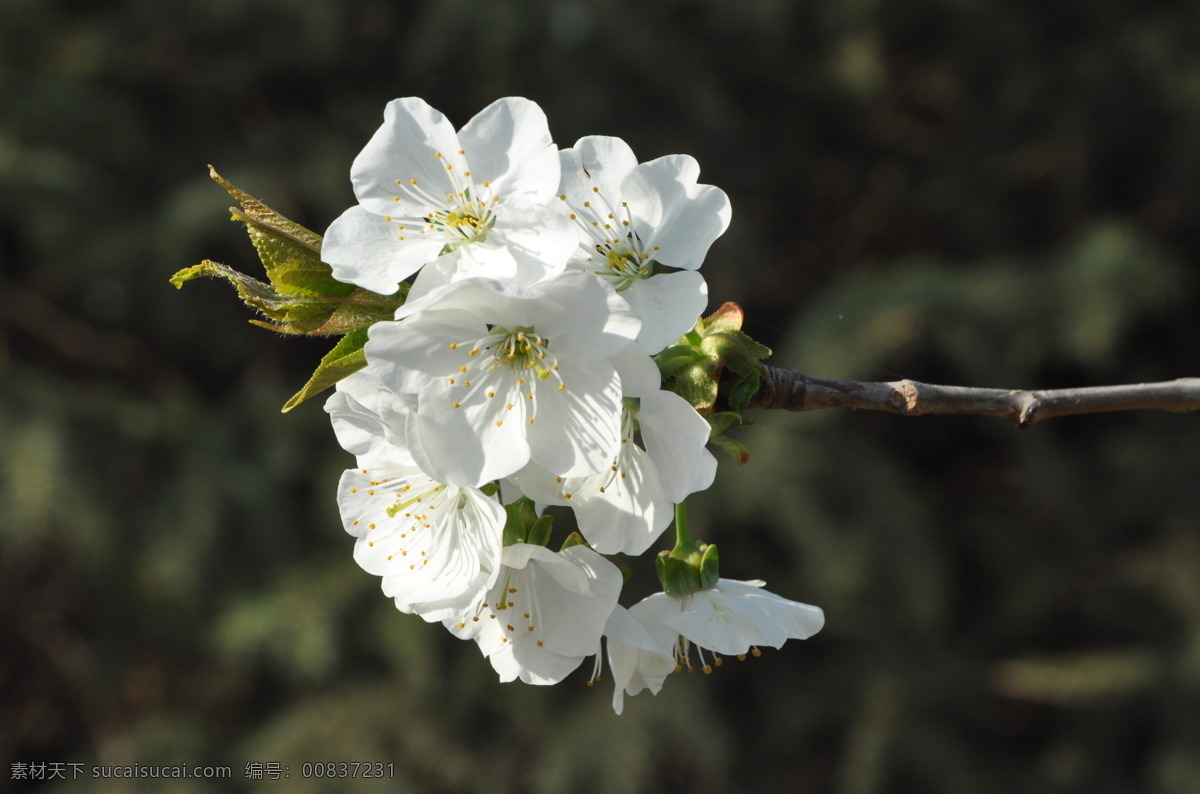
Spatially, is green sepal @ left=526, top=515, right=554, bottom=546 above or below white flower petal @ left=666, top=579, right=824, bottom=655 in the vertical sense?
above

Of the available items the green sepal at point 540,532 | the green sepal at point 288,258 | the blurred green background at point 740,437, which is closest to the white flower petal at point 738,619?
the green sepal at point 540,532

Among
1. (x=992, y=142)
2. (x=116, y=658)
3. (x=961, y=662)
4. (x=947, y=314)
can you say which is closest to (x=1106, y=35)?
(x=992, y=142)

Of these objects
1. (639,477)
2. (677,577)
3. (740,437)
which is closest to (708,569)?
(677,577)

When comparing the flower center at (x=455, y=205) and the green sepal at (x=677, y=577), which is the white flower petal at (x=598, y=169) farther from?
the green sepal at (x=677, y=577)

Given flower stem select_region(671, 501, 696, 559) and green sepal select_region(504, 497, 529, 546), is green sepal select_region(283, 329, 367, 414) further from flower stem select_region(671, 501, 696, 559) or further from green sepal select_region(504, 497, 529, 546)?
flower stem select_region(671, 501, 696, 559)

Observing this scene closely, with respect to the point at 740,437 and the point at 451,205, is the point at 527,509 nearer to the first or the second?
the point at 451,205

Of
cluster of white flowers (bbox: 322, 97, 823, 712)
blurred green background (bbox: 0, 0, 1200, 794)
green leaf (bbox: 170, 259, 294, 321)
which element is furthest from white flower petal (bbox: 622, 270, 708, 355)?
blurred green background (bbox: 0, 0, 1200, 794)
